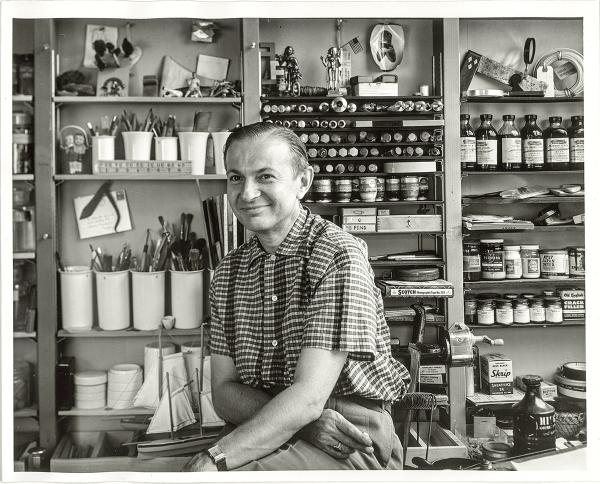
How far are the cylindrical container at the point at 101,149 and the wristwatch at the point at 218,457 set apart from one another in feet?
5.00

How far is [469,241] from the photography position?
100.0 inches

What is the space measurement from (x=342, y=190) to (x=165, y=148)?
2.68 feet

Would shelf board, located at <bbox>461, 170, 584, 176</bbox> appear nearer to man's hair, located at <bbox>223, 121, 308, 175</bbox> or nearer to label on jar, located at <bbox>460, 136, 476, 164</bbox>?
label on jar, located at <bbox>460, 136, 476, 164</bbox>

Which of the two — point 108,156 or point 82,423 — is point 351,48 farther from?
point 82,423

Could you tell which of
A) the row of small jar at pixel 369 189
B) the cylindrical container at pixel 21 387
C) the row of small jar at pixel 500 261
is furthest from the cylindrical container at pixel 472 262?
the cylindrical container at pixel 21 387

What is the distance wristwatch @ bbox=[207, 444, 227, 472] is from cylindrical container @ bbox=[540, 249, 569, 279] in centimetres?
151

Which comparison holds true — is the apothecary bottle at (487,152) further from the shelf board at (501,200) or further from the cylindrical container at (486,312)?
the cylindrical container at (486,312)

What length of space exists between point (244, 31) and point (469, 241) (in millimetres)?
1349

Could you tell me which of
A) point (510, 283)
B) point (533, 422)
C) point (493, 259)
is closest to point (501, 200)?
point (493, 259)

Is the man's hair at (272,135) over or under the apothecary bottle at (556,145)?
under

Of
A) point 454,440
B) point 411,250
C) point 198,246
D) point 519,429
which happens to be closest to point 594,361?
point 519,429

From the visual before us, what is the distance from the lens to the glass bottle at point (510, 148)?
252 cm

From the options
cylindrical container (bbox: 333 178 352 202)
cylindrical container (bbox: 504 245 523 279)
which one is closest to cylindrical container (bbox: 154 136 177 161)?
cylindrical container (bbox: 333 178 352 202)

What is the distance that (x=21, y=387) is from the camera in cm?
188
